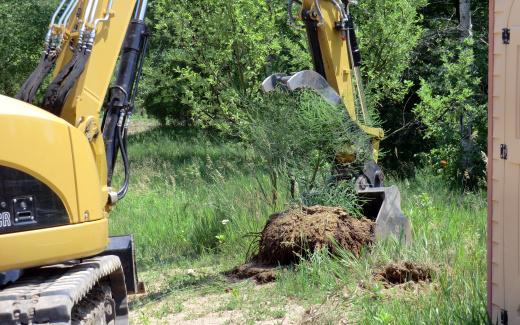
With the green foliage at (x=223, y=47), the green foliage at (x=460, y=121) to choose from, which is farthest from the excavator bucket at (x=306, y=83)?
the green foliage at (x=460, y=121)

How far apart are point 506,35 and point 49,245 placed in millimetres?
2878

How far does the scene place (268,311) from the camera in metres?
6.79

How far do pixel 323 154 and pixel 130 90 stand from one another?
247cm

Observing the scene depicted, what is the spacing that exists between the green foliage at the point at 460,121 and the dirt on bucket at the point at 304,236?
18.3ft

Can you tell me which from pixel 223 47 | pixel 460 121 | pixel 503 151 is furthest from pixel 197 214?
pixel 503 151

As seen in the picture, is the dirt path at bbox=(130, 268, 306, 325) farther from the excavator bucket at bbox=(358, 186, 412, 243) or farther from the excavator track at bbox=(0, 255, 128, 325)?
the excavator track at bbox=(0, 255, 128, 325)

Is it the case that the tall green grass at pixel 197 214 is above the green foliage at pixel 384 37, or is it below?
below

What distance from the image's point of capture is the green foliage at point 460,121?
13312mm

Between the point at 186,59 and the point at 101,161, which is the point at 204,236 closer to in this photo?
the point at 101,161

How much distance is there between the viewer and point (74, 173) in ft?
16.8

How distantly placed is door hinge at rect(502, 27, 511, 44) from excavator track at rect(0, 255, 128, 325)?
9.13 feet

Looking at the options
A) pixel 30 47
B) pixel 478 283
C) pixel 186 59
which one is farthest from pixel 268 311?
pixel 30 47

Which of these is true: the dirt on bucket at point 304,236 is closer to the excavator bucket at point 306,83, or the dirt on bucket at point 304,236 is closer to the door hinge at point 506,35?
the excavator bucket at point 306,83

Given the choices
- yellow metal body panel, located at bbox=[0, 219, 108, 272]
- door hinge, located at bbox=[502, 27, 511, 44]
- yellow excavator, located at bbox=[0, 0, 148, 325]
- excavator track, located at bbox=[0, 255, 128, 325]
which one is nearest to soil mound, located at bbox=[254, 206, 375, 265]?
yellow excavator, located at bbox=[0, 0, 148, 325]
